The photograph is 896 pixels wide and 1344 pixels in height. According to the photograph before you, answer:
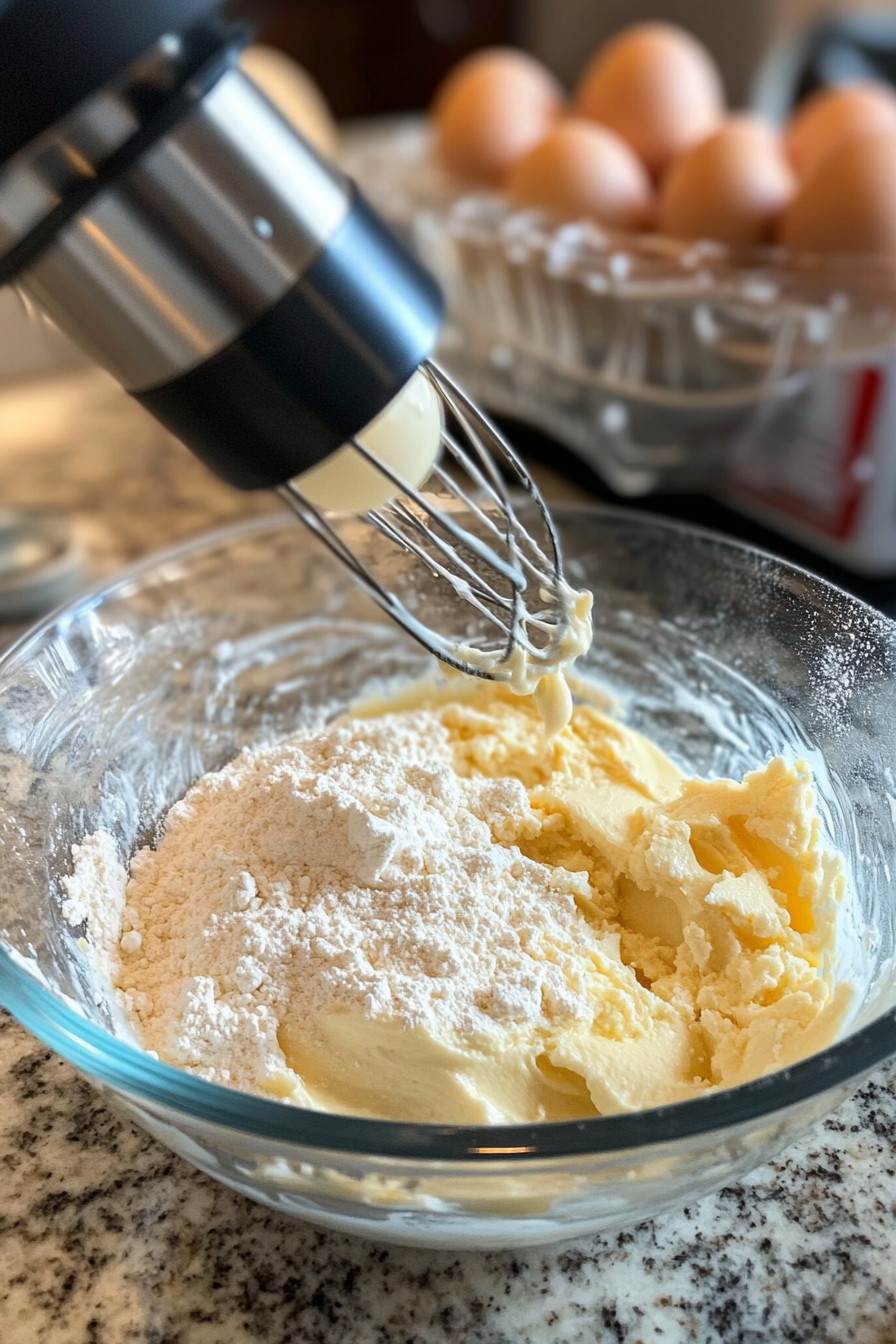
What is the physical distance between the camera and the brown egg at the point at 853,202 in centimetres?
102

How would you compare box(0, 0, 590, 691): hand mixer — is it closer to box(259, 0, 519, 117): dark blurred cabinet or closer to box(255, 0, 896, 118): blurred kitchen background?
box(255, 0, 896, 118): blurred kitchen background

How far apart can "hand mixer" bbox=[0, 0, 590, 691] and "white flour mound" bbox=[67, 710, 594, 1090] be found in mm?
213

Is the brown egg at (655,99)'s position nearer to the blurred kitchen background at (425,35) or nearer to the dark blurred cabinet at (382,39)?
the blurred kitchen background at (425,35)

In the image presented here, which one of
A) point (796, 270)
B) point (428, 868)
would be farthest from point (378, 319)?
point (796, 270)

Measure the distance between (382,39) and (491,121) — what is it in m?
1.79

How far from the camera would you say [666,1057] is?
22.3 inches

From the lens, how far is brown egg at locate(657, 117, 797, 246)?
43.3 inches

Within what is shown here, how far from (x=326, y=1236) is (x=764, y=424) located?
0.86 meters

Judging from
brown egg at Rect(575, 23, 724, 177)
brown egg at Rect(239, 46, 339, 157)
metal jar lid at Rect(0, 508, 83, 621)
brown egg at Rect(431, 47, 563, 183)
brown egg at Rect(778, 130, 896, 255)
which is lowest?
brown egg at Rect(778, 130, 896, 255)

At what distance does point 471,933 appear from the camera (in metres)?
0.60

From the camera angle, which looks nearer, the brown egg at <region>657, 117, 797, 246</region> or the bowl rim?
the bowl rim

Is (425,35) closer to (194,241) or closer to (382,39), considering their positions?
(382,39)

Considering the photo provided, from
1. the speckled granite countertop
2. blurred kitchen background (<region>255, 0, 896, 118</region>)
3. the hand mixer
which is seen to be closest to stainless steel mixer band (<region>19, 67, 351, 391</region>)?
the hand mixer

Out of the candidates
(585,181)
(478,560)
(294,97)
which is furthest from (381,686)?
(294,97)
